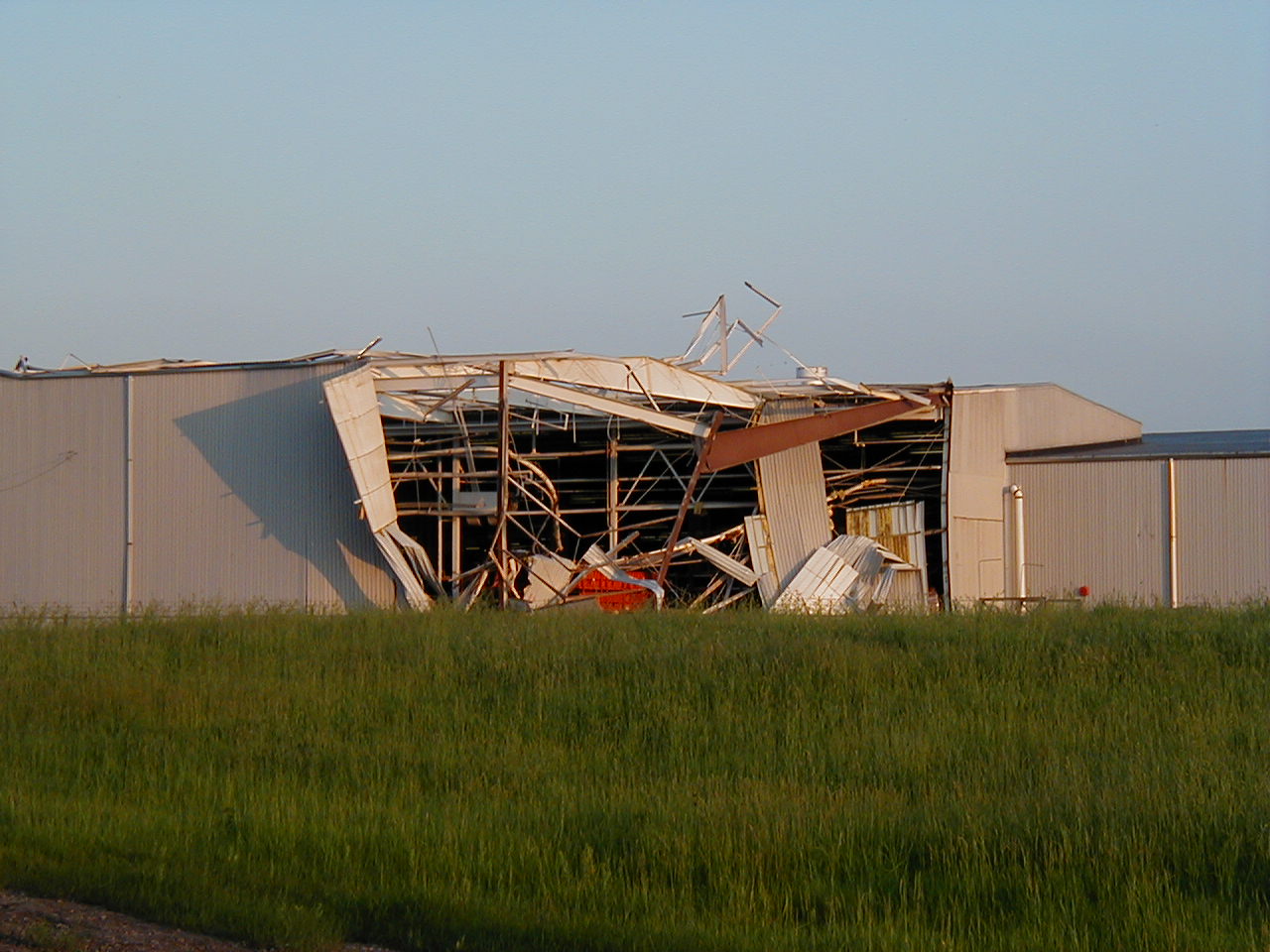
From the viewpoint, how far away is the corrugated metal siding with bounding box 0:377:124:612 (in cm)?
2405

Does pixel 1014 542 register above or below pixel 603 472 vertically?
below

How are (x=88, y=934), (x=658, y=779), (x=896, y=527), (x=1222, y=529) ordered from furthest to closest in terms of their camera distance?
1. (x=896, y=527)
2. (x=1222, y=529)
3. (x=658, y=779)
4. (x=88, y=934)

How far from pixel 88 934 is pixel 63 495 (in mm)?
19095

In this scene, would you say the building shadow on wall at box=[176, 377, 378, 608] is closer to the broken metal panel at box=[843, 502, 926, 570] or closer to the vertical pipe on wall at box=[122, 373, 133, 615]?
the vertical pipe on wall at box=[122, 373, 133, 615]

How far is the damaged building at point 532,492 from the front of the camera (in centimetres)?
2234

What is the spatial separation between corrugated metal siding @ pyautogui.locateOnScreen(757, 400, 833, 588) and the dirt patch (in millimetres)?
16752

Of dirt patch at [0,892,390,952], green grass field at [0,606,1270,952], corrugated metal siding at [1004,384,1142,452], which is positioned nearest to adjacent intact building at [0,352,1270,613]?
corrugated metal siding at [1004,384,1142,452]

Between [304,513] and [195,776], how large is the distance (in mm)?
12589

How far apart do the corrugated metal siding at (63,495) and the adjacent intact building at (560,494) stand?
0.05m

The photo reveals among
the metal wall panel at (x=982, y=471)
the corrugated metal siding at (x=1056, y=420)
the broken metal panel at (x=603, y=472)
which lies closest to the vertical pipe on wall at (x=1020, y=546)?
the metal wall panel at (x=982, y=471)

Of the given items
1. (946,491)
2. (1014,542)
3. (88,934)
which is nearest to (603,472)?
(946,491)

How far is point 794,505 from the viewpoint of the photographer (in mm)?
23547

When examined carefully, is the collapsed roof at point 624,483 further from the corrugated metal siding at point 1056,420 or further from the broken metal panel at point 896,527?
the corrugated metal siding at point 1056,420

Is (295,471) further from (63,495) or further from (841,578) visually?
(841,578)
